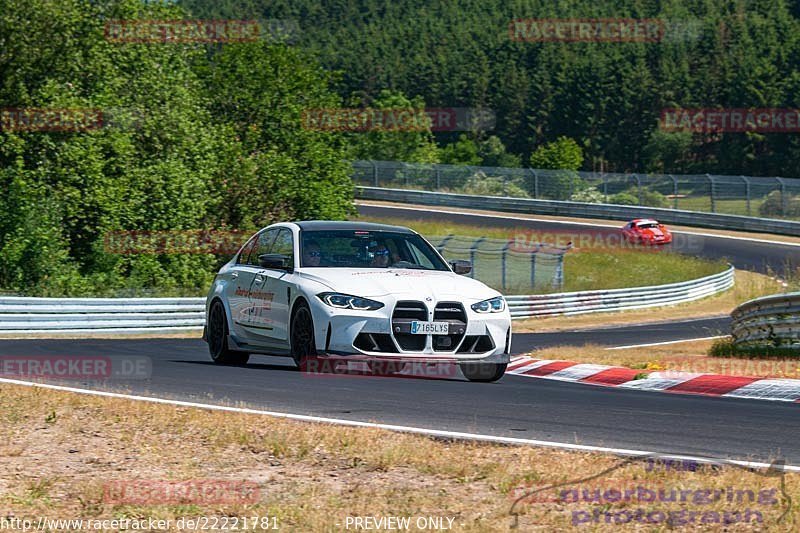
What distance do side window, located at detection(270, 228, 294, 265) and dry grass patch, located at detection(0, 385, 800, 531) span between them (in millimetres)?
3640

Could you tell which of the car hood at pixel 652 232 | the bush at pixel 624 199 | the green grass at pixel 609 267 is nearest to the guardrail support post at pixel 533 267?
the green grass at pixel 609 267

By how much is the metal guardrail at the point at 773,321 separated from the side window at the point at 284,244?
802 centimetres

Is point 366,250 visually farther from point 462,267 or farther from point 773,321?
point 773,321

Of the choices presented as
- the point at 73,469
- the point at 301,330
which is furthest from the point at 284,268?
the point at 73,469

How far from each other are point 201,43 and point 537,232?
18.5 meters

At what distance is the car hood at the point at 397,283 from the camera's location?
36.5 feet

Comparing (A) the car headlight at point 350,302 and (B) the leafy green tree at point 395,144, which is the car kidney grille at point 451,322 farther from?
(B) the leafy green tree at point 395,144

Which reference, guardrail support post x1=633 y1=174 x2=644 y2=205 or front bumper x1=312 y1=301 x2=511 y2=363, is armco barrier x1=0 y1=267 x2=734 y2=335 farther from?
guardrail support post x1=633 y1=174 x2=644 y2=205

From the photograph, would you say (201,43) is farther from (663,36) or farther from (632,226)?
(663,36)

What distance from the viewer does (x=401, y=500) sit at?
6125 millimetres

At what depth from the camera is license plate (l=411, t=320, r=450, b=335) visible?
1103 centimetres

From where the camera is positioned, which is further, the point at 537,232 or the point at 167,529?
the point at 537,232

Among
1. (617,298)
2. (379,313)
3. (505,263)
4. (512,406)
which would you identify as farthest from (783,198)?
(512,406)
